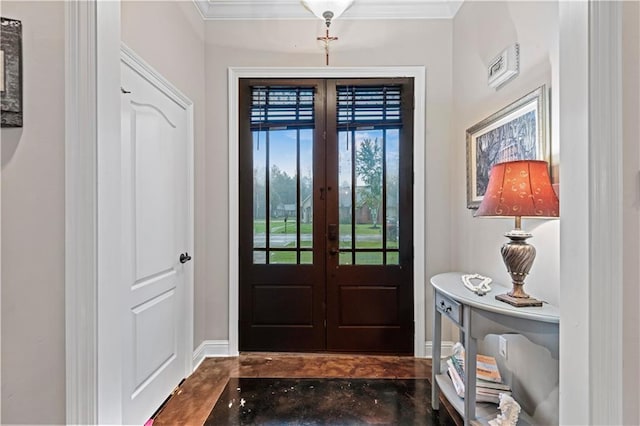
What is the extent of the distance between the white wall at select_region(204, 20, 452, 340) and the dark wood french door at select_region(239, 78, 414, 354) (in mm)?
170

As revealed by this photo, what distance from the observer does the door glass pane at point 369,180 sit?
267 cm

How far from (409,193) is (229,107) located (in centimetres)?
173

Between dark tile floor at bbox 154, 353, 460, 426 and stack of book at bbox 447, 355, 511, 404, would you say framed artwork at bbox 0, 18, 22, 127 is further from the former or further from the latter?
stack of book at bbox 447, 355, 511, 404

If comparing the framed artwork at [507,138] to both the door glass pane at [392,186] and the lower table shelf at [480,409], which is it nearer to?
the door glass pane at [392,186]

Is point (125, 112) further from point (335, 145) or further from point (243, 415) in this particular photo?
point (243, 415)

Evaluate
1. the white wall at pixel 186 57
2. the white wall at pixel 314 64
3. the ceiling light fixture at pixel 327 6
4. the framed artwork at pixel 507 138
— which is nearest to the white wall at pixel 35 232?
the white wall at pixel 186 57

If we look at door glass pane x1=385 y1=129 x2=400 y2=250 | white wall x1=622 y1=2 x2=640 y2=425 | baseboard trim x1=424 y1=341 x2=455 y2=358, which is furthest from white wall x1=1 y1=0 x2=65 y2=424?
baseboard trim x1=424 y1=341 x2=455 y2=358

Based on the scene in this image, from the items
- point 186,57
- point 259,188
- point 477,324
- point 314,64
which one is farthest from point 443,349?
point 186,57

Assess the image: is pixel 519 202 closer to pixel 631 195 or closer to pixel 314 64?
pixel 631 195

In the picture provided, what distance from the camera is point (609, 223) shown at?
0.81 metres

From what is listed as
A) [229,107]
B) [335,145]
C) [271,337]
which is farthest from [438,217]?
[229,107]

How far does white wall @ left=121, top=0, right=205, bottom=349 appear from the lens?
5.74 feet

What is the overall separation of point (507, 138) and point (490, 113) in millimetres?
349

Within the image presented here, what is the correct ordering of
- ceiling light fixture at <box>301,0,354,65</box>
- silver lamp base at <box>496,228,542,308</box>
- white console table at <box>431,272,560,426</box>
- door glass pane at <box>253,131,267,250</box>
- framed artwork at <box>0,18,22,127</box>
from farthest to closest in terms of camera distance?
1. door glass pane at <box>253,131,267,250</box>
2. ceiling light fixture at <box>301,0,354,65</box>
3. silver lamp base at <box>496,228,542,308</box>
4. white console table at <box>431,272,560,426</box>
5. framed artwork at <box>0,18,22,127</box>
